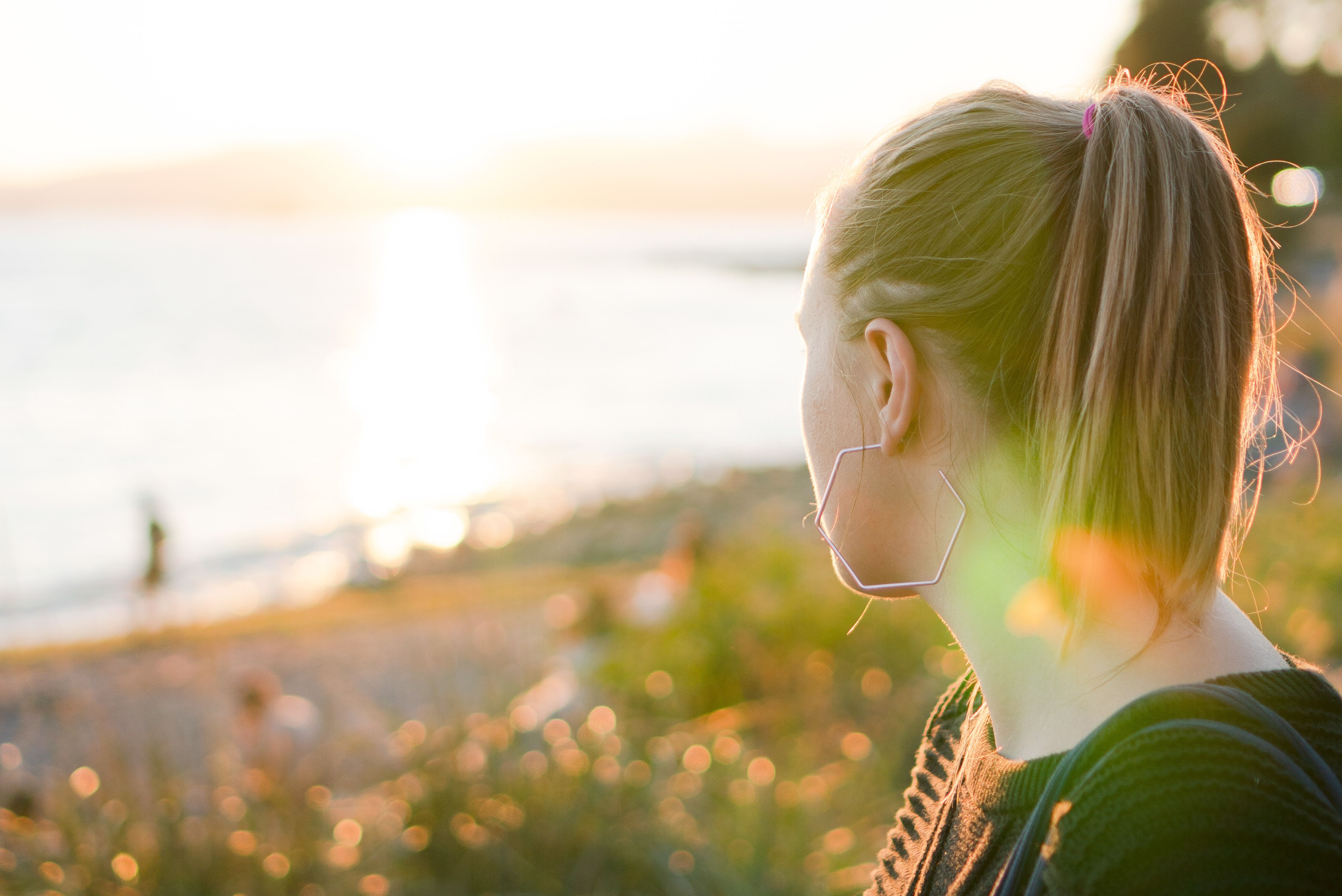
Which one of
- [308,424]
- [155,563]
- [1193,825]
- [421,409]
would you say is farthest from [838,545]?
[421,409]

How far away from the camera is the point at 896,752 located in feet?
15.1

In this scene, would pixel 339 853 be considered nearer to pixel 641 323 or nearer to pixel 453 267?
pixel 641 323

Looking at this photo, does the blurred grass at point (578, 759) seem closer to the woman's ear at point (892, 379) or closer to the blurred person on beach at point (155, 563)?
the blurred person on beach at point (155, 563)

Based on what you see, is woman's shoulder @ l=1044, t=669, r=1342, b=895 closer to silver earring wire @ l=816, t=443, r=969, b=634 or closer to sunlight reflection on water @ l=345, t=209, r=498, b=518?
silver earring wire @ l=816, t=443, r=969, b=634

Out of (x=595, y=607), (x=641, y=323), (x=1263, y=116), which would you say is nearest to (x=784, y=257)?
(x=641, y=323)

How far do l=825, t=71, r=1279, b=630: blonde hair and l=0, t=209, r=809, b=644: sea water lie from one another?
690 mm

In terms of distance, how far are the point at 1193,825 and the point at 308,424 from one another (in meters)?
34.5

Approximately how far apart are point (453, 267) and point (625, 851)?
139552mm

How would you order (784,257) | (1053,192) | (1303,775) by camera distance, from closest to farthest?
1. (1303,775)
2. (1053,192)
3. (784,257)

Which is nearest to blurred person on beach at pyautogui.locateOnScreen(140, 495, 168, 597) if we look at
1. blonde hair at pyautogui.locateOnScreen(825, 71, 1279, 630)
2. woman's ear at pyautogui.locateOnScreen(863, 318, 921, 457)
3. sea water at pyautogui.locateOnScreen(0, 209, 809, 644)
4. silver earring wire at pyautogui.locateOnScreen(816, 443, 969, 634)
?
sea water at pyautogui.locateOnScreen(0, 209, 809, 644)

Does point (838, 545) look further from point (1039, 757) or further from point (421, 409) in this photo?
point (421, 409)

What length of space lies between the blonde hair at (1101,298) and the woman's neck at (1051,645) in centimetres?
5

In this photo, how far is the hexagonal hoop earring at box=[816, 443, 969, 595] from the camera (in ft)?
4.34

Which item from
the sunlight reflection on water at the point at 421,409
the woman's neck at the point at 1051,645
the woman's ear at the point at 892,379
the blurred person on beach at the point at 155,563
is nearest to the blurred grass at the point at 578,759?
the blurred person on beach at the point at 155,563
